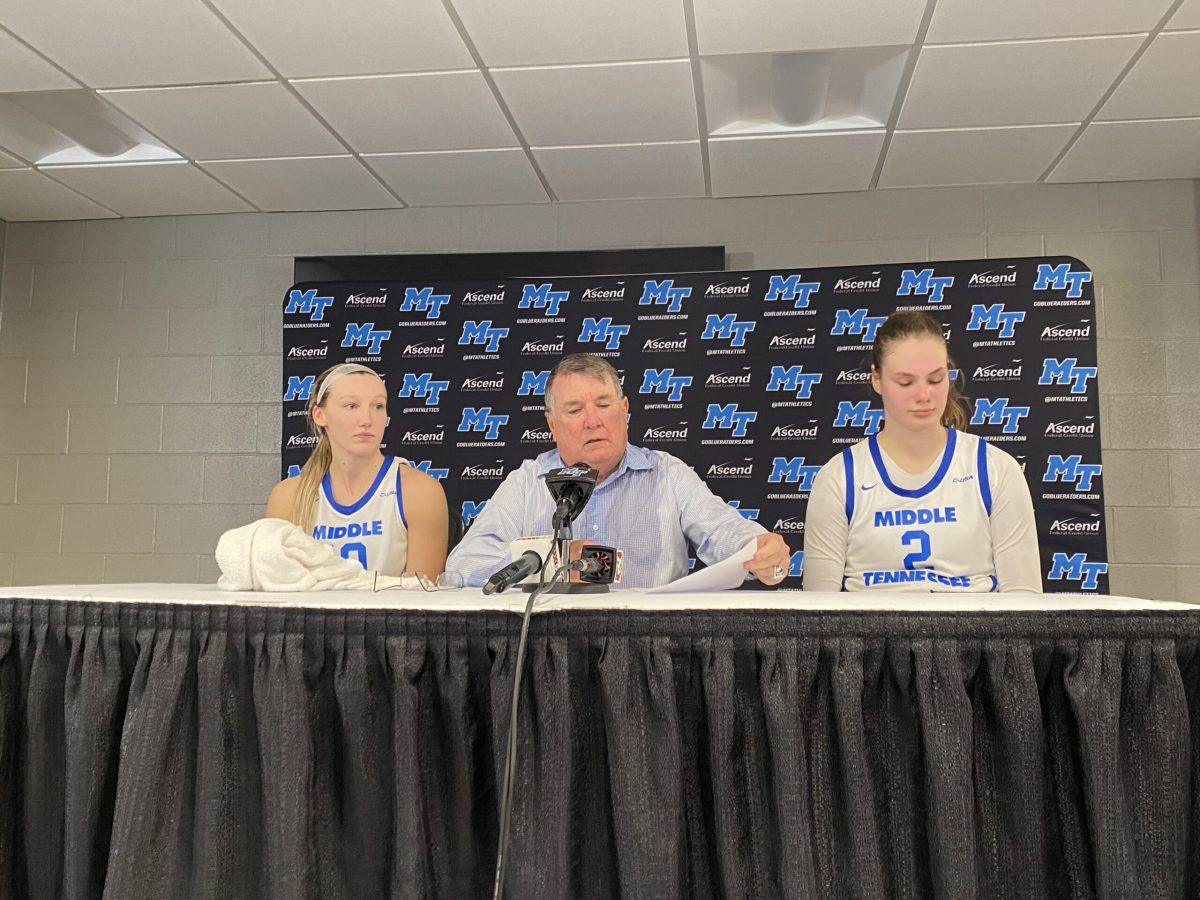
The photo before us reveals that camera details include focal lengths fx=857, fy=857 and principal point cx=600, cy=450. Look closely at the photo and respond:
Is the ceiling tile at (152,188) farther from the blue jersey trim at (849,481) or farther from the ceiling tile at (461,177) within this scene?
the blue jersey trim at (849,481)

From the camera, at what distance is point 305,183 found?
13.9 feet

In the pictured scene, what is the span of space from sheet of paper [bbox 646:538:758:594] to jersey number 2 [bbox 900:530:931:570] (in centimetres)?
121

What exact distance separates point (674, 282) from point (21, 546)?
3.80m

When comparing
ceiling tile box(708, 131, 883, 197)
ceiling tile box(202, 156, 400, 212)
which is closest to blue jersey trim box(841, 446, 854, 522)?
ceiling tile box(708, 131, 883, 197)

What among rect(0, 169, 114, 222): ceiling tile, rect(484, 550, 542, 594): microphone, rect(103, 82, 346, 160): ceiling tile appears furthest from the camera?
rect(0, 169, 114, 222): ceiling tile

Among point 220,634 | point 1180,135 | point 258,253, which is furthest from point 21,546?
point 1180,135

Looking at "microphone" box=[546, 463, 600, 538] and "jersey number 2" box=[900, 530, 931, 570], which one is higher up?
"microphone" box=[546, 463, 600, 538]

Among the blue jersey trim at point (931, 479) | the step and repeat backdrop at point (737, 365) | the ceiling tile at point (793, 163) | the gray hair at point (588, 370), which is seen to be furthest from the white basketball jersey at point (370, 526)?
the ceiling tile at point (793, 163)

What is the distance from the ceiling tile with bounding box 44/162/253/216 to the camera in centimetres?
409

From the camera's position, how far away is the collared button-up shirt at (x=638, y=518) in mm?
2818

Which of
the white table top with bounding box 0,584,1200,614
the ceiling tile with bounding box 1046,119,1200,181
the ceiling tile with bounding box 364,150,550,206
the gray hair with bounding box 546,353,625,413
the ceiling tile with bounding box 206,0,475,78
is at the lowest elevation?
the white table top with bounding box 0,584,1200,614

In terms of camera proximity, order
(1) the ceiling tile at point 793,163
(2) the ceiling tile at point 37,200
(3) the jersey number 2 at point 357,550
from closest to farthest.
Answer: (3) the jersey number 2 at point 357,550, (1) the ceiling tile at point 793,163, (2) the ceiling tile at point 37,200

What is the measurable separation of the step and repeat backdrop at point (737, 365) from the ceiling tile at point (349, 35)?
1.32 m

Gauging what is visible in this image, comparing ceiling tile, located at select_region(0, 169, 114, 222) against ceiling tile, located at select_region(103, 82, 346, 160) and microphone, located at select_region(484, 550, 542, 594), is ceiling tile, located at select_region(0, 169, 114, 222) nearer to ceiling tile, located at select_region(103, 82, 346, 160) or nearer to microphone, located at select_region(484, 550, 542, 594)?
ceiling tile, located at select_region(103, 82, 346, 160)
